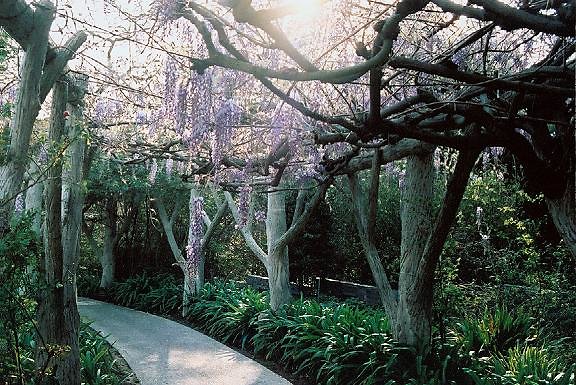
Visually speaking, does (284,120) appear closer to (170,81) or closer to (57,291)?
(170,81)

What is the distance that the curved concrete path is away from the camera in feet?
21.2

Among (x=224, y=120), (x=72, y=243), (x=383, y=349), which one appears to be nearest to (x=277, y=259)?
(x=383, y=349)

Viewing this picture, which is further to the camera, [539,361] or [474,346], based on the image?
[474,346]

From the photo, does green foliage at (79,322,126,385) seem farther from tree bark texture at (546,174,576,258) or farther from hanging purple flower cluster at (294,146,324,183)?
tree bark texture at (546,174,576,258)

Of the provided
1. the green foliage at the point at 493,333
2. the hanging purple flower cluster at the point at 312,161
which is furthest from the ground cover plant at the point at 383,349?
the hanging purple flower cluster at the point at 312,161

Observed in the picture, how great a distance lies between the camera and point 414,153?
5.70 metres

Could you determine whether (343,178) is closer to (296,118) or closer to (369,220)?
(369,220)

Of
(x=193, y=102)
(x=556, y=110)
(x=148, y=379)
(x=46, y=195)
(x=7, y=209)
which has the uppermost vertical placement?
(x=193, y=102)

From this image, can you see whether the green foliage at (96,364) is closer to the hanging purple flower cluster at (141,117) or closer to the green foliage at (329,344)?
the green foliage at (329,344)

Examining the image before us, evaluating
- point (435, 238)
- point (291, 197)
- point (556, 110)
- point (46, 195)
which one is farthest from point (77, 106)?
point (291, 197)

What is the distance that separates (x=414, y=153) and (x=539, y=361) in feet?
7.24

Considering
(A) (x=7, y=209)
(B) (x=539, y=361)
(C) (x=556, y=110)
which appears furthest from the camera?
(B) (x=539, y=361)

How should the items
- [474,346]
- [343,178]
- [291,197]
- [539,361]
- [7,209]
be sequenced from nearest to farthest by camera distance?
[7,209], [539,361], [474,346], [343,178], [291,197]

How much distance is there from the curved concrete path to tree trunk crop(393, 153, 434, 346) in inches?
62.4
